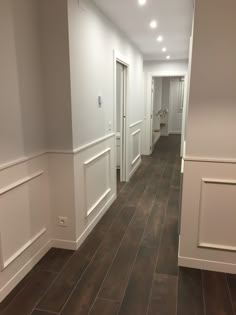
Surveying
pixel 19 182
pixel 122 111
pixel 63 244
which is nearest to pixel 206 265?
pixel 63 244

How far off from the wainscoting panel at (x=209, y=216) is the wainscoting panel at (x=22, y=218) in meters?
1.30

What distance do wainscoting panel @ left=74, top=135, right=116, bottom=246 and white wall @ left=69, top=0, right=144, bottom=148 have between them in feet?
0.61

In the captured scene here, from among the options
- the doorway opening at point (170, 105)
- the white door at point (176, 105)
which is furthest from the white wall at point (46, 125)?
the white door at point (176, 105)

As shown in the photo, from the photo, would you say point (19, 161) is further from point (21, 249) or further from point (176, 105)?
point (176, 105)

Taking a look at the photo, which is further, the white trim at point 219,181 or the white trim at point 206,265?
the white trim at point 206,265

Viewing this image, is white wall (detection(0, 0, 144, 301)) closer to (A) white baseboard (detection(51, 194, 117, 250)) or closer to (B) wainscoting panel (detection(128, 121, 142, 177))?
(A) white baseboard (detection(51, 194, 117, 250))

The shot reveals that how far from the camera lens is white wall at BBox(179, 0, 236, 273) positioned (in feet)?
6.32

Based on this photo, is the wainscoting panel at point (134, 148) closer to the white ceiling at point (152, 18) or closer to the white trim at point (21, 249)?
the white ceiling at point (152, 18)

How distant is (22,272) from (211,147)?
1884mm

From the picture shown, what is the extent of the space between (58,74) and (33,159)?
79 cm

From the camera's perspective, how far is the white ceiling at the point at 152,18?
280cm

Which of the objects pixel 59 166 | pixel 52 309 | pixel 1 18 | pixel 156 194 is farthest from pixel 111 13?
pixel 52 309

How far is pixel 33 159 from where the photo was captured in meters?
2.25

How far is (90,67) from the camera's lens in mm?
2770
